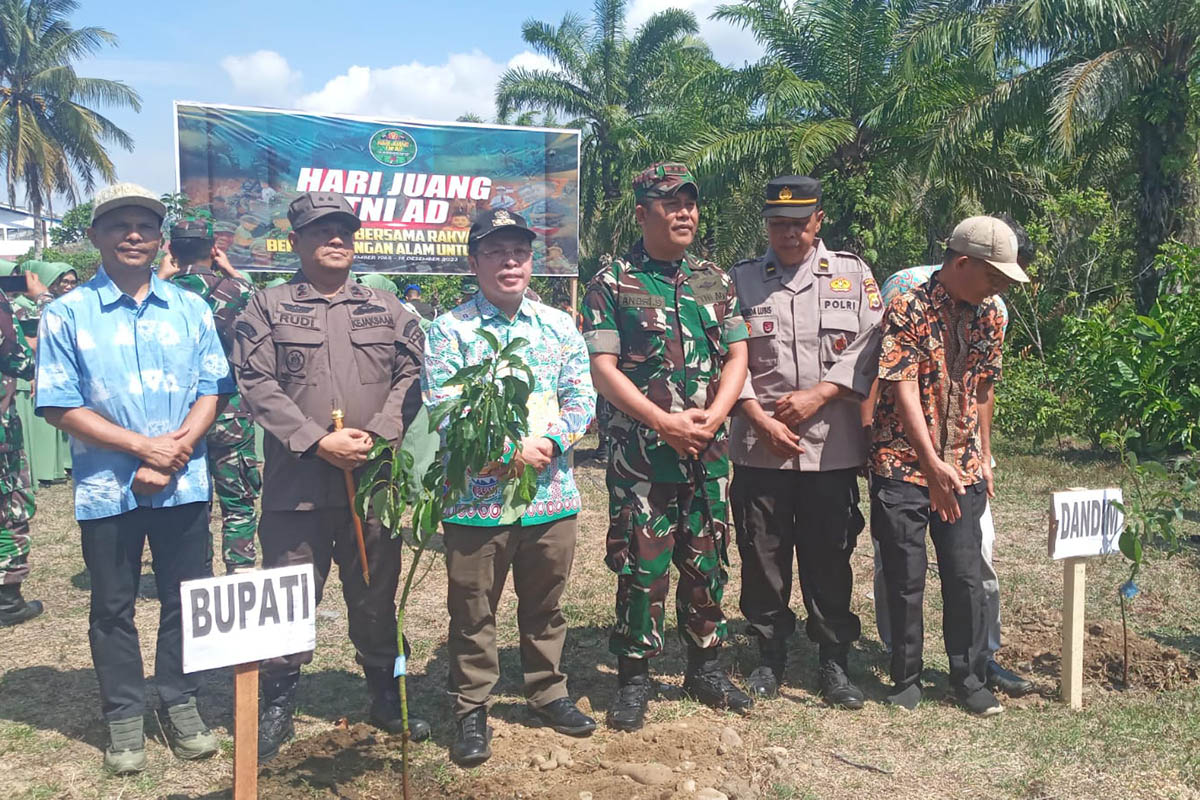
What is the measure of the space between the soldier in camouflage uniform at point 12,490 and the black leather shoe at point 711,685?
3810mm

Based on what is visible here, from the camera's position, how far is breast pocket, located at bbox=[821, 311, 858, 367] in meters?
4.05

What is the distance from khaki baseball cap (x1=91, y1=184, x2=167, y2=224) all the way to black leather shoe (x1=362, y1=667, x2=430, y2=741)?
194 centimetres

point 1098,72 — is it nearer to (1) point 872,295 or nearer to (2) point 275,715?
(1) point 872,295

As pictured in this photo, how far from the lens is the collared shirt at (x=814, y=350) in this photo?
3.99m

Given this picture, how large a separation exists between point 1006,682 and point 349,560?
2.81 meters

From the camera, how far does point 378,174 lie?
12.1 m

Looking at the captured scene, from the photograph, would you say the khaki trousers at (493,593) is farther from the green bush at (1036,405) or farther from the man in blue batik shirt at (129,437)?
the green bush at (1036,405)

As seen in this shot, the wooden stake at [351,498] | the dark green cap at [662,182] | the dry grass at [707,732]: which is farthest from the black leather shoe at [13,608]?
the dark green cap at [662,182]

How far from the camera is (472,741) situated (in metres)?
3.44

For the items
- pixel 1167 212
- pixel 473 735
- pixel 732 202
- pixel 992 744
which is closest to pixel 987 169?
pixel 1167 212

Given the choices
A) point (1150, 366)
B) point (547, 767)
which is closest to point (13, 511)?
point (547, 767)

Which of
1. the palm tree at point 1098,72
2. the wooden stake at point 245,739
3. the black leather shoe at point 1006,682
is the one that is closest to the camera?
the wooden stake at point 245,739

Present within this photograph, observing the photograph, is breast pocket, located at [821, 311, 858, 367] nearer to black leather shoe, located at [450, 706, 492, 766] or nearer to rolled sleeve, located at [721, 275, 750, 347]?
rolled sleeve, located at [721, 275, 750, 347]

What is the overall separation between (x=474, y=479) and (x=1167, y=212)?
11.9 metres
